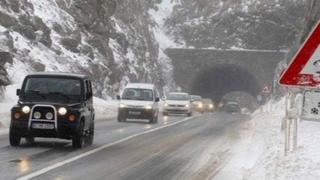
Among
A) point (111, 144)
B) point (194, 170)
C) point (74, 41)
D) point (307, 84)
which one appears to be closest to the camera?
Answer: point (307, 84)

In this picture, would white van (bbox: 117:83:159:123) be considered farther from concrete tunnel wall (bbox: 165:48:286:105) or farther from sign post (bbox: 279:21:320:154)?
concrete tunnel wall (bbox: 165:48:286:105)

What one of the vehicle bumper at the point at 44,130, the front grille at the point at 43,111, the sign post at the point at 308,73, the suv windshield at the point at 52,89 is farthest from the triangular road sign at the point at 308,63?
the suv windshield at the point at 52,89

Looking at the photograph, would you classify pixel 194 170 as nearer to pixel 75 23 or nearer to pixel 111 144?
pixel 111 144

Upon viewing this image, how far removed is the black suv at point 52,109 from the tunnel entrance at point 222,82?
233 feet

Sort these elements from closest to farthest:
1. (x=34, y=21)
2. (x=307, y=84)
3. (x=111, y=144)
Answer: (x=307, y=84), (x=111, y=144), (x=34, y=21)

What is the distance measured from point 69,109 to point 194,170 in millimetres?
4122

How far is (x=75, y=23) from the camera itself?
5209 cm

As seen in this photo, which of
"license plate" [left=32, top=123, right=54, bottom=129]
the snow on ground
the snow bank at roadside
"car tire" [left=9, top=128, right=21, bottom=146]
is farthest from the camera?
the snow bank at roadside

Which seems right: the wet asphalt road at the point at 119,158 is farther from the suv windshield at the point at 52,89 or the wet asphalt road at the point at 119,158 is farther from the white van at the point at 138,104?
the white van at the point at 138,104

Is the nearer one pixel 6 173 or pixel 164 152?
pixel 6 173

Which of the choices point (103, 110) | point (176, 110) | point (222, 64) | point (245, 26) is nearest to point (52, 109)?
point (103, 110)

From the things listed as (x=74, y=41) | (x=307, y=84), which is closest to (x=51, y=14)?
(x=74, y=41)

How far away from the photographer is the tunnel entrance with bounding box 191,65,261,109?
89.4 metres

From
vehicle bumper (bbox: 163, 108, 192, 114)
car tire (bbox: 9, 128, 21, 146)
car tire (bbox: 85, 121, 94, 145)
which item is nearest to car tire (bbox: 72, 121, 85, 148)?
car tire (bbox: 85, 121, 94, 145)
